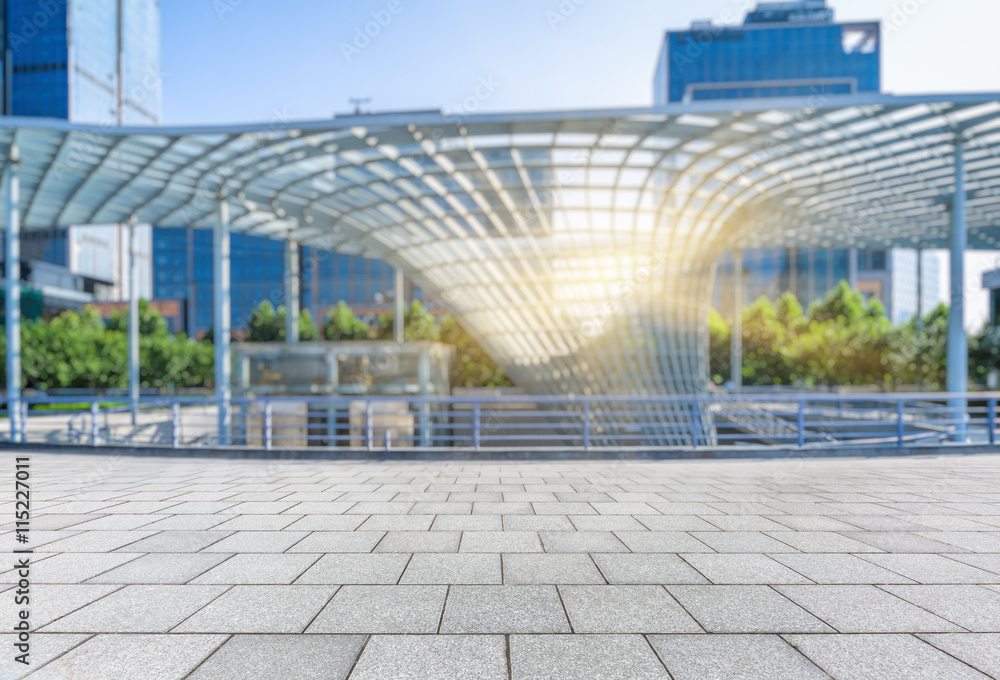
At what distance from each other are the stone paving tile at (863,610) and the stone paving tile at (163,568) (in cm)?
437

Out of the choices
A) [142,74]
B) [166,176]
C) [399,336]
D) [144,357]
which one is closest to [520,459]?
[166,176]

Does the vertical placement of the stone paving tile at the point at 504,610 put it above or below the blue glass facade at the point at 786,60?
below

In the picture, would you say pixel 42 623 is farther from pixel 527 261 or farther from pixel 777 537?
pixel 527 261

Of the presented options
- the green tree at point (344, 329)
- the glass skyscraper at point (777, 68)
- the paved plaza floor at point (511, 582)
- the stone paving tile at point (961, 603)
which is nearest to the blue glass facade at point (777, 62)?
the glass skyscraper at point (777, 68)

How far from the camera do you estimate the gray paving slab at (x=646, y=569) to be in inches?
177

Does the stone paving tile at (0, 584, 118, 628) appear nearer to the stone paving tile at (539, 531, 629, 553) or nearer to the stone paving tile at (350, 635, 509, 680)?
the stone paving tile at (350, 635, 509, 680)

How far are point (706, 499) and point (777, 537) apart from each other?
65.4 inches

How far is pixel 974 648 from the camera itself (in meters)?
3.44

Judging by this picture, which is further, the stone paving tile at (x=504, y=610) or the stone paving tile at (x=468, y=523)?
the stone paving tile at (x=468, y=523)

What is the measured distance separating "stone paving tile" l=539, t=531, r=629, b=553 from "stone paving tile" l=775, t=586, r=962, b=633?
56.6 inches

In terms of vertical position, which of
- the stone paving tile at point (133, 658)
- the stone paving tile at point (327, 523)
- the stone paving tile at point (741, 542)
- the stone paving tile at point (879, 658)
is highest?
the stone paving tile at point (879, 658)

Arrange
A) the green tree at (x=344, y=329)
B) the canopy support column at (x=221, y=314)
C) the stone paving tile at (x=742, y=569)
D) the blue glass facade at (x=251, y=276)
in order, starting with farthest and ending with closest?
the blue glass facade at (x=251, y=276) < the green tree at (x=344, y=329) < the canopy support column at (x=221, y=314) < the stone paving tile at (x=742, y=569)

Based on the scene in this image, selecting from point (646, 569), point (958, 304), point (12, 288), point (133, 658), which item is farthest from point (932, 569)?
point (12, 288)

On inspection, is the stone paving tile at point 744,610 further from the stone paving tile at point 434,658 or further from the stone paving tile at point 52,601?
the stone paving tile at point 52,601
